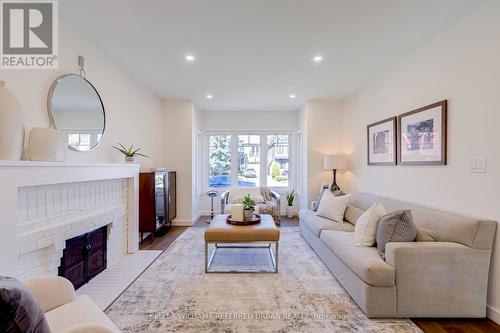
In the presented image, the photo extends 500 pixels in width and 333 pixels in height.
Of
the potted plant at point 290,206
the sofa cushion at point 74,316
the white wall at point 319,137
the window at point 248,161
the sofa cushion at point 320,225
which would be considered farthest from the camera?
the window at point 248,161

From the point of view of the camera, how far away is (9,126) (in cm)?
179

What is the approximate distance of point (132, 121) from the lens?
4043 millimetres

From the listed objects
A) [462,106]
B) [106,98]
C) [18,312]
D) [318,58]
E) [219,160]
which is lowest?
[18,312]

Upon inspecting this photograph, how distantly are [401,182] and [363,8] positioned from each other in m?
2.13

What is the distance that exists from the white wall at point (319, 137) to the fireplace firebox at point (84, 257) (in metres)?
3.79

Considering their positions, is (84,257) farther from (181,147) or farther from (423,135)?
(423,135)

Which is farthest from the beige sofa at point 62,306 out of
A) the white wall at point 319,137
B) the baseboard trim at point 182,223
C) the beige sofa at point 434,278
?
the white wall at point 319,137

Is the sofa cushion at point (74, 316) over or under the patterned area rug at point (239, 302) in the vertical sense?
over

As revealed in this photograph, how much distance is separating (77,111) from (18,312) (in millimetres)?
2452

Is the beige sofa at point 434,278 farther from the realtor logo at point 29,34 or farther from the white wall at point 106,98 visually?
the realtor logo at point 29,34

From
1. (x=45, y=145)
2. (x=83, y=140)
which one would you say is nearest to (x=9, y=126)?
(x=45, y=145)

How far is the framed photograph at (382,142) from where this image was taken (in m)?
3.52

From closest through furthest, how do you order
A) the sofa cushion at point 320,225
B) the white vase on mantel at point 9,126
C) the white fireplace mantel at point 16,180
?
1. the white fireplace mantel at point 16,180
2. the white vase on mantel at point 9,126
3. the sofa cushion at point 320,225

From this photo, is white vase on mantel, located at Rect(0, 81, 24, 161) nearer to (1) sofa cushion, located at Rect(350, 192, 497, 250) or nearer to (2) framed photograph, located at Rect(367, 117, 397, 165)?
(1) sofa cushion, located at Rect(350, 192, 497, 250)
